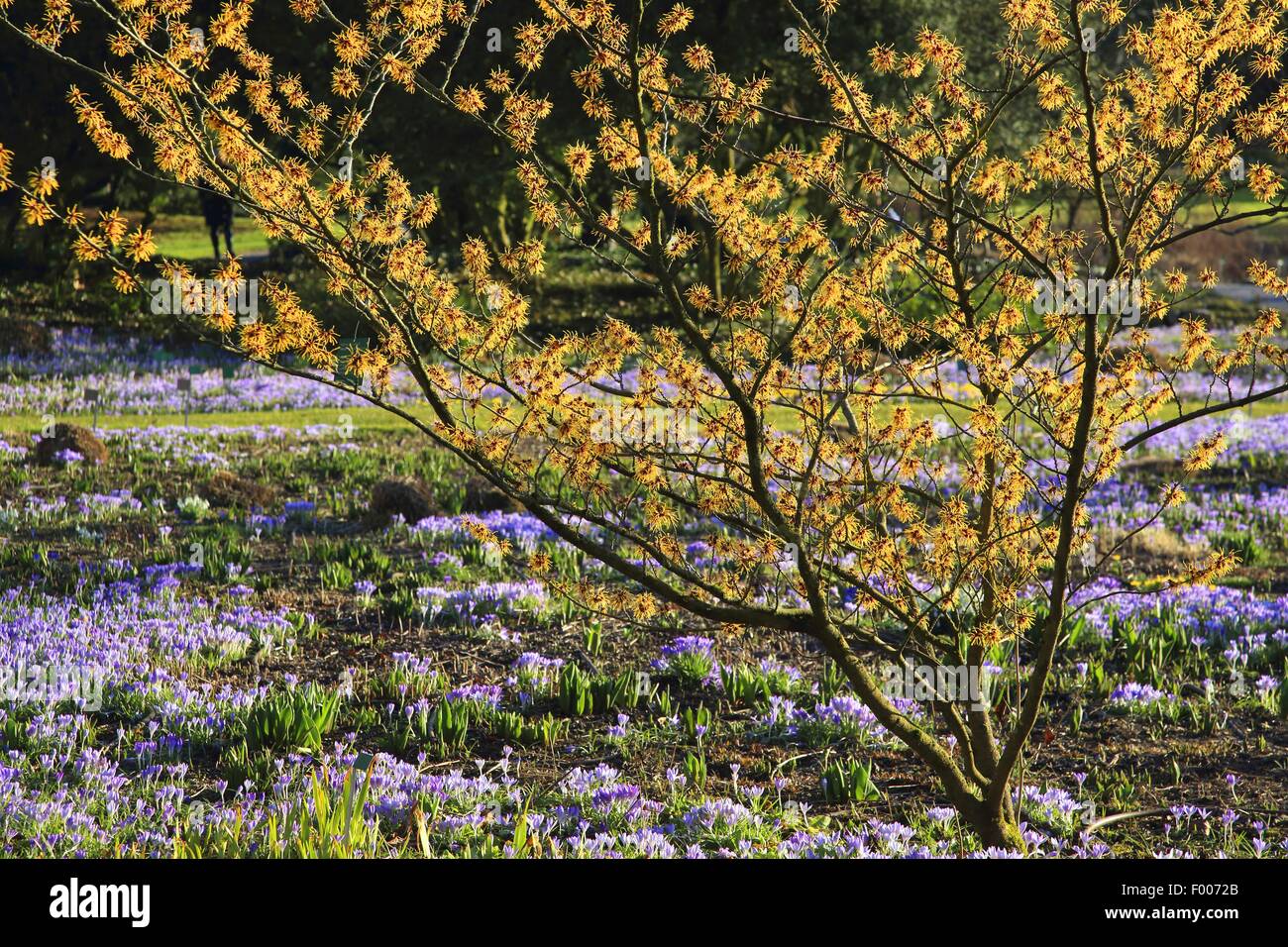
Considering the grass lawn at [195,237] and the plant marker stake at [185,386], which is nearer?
the plant marker stake at [185,386]

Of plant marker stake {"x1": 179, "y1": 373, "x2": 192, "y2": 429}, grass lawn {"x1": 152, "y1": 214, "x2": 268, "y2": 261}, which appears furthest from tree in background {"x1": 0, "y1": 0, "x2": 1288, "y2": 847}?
grass lawn {"x1": 152, "y1": 214, "x2": 268, "y2": 261}

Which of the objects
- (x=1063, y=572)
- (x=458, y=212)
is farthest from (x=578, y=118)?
(x=1063, y=572)

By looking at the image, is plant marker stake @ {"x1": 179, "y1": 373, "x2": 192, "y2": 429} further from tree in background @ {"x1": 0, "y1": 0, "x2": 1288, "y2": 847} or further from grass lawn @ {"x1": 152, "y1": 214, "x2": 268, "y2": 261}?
grass lawn @ {"x1": 152, "y1": 214, "x2": 268, "y2": 261}

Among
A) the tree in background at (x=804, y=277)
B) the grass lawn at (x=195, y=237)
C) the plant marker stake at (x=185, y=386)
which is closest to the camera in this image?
the tree in background at (x=804, y=277)

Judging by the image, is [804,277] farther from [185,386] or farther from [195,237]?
[195,237]

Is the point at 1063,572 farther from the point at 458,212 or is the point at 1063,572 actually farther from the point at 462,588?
the point at 458,212

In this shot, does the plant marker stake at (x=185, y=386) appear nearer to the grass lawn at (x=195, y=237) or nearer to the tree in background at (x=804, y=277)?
the tree in background at (x=804, y=277)

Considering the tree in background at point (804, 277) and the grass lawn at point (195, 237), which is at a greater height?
the grass lawn at point (195, 237)

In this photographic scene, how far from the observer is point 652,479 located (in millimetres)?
4410

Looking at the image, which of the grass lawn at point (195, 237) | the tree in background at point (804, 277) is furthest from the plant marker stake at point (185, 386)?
the grass lawn at point (195, 237)

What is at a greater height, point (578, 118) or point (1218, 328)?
point (578, 118)

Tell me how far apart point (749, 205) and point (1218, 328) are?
2636cm

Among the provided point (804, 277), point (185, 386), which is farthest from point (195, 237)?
point (804, 277)

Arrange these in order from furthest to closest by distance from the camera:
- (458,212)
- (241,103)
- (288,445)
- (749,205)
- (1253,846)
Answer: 1. (458,212)
2. (241,103)
3. (288,445)
4. (749,205)
5. (1253,846)
